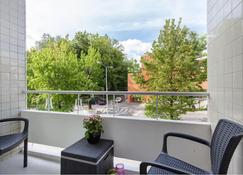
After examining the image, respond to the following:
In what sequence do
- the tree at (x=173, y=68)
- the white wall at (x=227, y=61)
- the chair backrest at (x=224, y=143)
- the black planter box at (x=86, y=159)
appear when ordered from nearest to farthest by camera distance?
the chair backrest at (x=224, y=143) < the white wall at (x=227, y=61) < the black planter box at (x=86, y=159) < the tree at (x=173, y=68)

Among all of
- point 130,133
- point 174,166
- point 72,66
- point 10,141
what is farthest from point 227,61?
point 72,66

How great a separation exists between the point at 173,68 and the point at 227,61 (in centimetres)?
468

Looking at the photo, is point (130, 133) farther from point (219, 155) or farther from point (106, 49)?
point (106, 49)

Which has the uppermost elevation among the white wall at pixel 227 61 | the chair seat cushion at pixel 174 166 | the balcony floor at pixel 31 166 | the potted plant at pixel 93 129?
the white wall at pixel 227 61

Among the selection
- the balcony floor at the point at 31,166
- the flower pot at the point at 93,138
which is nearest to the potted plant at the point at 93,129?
the flower pot at the point at 93,138

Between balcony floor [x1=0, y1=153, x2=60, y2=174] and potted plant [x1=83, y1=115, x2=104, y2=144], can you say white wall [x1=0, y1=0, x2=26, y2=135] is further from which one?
potted plant [x1=83, y1=115, x2=104, y2=144]

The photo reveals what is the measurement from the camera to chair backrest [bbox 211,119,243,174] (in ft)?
2.99

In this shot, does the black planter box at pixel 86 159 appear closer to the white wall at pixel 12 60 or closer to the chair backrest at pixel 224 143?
the chair backrest at pixel 224 143

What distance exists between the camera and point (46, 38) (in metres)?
11.5

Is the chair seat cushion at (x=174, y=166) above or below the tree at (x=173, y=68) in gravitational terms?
below

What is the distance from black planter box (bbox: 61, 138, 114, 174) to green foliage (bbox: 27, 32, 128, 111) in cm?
513

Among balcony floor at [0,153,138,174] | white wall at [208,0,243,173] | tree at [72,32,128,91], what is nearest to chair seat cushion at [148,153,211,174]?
white wall at [208,0,243,173]

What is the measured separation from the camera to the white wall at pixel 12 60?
224 cm

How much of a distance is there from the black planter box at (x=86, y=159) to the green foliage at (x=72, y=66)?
513cm
